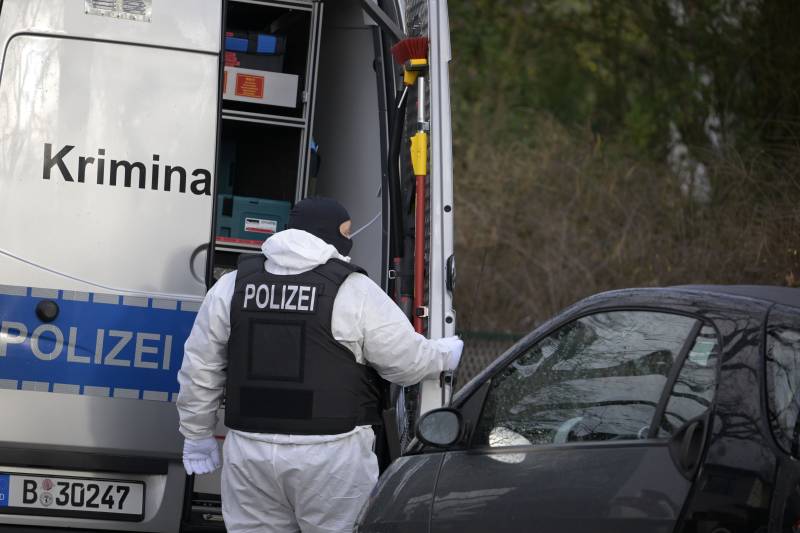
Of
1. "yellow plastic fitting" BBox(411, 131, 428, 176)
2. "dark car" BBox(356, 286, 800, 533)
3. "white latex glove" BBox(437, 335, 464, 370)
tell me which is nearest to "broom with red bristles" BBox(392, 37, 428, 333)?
"yellow plastic fitting" BBox(411, 131, 428, 176)

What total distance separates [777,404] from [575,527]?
1.95 feet

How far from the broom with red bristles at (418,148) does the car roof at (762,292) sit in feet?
5.63

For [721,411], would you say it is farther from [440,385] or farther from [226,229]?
[226,229]

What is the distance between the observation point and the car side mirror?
3617 millimetres

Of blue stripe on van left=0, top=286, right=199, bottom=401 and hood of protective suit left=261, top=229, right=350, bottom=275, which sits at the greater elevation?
hood of protective suit left=261, top=229, right=350, bottom=275

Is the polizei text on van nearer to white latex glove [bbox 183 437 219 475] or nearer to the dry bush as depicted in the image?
white latex glove [bbox 183 437 219 475]

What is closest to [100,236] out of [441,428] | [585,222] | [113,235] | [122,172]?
[113,235]

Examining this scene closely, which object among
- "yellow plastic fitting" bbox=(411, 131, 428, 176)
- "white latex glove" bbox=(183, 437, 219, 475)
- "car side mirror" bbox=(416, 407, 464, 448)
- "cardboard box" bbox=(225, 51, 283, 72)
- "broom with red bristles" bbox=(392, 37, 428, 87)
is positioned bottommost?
"white latex glove" bbox=(183, 437, 219, 475)

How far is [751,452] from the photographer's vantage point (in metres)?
2.73

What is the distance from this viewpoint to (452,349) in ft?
14.8

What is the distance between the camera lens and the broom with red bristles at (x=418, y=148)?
4.84m

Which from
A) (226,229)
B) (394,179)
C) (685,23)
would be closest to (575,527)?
(394,179)

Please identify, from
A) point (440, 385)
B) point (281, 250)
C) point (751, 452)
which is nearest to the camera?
point (751, 452)

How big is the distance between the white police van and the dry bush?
3.65 meters
